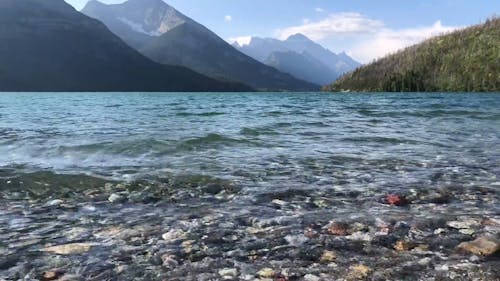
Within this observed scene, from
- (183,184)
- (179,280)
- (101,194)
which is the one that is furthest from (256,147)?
(179,280)

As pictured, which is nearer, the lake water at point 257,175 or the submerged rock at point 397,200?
the lake water at point 257,175

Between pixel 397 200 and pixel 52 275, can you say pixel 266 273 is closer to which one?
pixel 52 275

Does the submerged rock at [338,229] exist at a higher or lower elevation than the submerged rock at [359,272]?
lower

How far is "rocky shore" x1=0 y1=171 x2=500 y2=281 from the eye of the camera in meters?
5.97

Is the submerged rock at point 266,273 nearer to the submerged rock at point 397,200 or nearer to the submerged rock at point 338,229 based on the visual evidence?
the submerged rock at point 338,229

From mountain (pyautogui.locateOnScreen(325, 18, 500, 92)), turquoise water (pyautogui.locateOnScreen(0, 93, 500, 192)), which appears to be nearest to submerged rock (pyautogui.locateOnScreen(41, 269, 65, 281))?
turquoise water (pyautogui.locateOnScreen(0, 93, 500, 192))

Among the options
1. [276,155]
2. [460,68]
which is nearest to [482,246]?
[276,155]

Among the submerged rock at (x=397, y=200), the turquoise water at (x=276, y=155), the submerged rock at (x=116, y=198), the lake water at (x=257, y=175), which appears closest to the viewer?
the lake water at (x=257, y=175)

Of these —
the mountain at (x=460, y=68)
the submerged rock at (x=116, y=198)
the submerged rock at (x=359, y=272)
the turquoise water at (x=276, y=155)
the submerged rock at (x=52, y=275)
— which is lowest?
the turquoise water at (x=276, y=155)

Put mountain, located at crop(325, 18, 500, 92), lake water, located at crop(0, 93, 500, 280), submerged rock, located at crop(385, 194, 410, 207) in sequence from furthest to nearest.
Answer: mountain, located at crop(325, 18, 500, 92)
submerged rock, located at crop(385, 194, 410, 207)
lake water, located at crop(0, 93, 500, 280)

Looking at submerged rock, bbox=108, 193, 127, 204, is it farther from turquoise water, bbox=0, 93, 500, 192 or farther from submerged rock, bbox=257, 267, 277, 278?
submerged rock, bbox=257, 267, 277, 278

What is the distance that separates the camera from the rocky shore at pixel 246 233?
5973mm

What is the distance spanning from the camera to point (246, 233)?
24.6 ft

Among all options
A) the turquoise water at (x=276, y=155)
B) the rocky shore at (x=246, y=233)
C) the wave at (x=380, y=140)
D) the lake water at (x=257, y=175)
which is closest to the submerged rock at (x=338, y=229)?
the rocky shore at (x=246, y=233)
